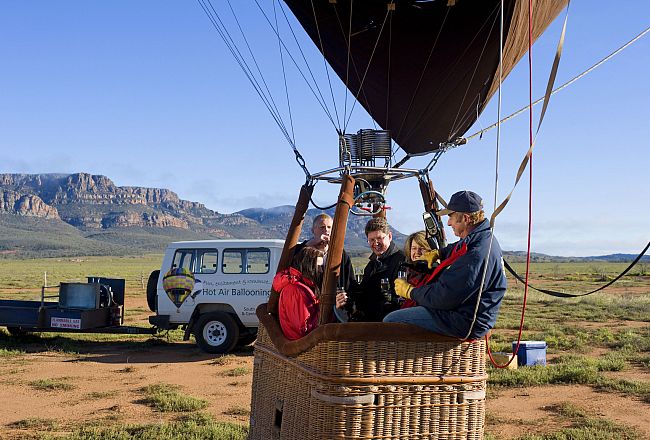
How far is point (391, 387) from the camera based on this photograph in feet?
12.3

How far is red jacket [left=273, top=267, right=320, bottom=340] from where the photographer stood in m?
4.40

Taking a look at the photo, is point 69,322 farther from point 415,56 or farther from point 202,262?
point 415,56

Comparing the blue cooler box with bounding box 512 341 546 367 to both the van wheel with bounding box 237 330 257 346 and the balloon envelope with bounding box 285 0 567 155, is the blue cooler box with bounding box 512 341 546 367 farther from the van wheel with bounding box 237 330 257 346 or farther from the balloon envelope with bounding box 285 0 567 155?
the van wheel with bounding box 237 330 257 346

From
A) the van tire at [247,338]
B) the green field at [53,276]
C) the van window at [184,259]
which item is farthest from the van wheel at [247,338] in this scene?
the green field at [53,276]

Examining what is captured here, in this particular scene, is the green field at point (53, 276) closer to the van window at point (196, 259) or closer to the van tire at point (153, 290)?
the van tire at point (153, 290)

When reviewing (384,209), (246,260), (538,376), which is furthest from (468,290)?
(246,260)

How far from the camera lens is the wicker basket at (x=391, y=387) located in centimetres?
369

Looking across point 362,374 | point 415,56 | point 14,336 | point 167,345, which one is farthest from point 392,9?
point 14,336

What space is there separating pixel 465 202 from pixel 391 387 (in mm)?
1158

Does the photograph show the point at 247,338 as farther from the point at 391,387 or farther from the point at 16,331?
the point at 391,387

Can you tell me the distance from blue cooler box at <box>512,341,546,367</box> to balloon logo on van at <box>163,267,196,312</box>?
5.37 m

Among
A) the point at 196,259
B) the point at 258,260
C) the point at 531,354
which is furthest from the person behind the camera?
the point at 196,259

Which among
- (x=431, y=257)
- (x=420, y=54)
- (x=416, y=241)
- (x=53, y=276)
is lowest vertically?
(x=53, y=276)

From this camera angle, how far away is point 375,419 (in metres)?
3.72
